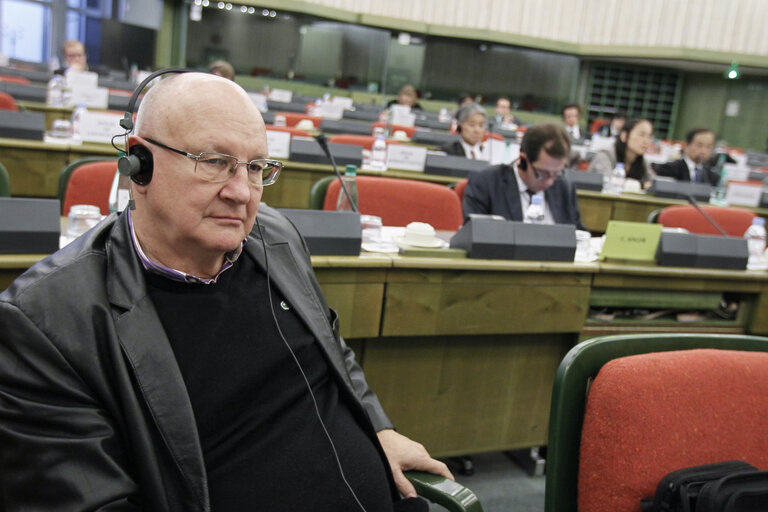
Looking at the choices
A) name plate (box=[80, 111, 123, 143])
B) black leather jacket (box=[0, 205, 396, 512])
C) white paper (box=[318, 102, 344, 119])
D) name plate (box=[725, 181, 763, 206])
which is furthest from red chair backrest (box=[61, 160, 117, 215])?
white paper (box=[318, 102, 344, 119])

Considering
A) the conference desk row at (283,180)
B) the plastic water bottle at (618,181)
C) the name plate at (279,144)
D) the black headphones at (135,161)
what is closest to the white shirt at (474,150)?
the conference desk row at (283,180)

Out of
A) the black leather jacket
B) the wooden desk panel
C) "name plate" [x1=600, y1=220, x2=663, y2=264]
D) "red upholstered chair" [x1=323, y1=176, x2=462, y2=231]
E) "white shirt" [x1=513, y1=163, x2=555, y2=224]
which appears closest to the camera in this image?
the black leather jacket

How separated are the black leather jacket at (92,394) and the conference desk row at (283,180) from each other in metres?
2.62

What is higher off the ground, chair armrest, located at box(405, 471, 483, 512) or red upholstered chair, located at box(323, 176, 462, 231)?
red upholstered chair, located at box(323, 176, 462, 231)

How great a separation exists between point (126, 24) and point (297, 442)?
1397 cm

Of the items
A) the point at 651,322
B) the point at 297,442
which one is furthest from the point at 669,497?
the point at 651,322

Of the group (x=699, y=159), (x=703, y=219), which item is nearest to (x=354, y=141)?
(x=703, y=219)

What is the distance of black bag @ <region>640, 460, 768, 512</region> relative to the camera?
96 centimetres

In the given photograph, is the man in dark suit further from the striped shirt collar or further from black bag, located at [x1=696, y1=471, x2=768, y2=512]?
the striped shirt collar

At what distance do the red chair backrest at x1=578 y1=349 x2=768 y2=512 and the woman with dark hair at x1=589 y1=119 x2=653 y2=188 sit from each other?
425 cm

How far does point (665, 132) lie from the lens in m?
16.8

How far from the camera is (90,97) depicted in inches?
203

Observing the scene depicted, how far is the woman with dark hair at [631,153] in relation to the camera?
16.6 ft

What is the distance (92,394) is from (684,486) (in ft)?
2.73
